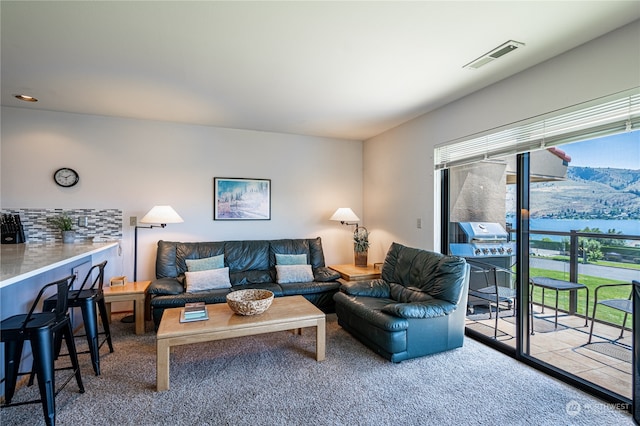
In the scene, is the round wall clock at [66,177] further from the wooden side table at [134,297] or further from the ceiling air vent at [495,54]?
the ceiling air vent at [495,54]

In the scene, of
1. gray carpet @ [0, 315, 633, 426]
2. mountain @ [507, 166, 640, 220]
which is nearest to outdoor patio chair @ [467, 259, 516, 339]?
gray carpet @ [0, 315, 633, 426]

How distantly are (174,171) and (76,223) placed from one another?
1.29m

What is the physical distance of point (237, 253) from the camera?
428 cm

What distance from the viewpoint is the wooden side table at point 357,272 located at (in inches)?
166

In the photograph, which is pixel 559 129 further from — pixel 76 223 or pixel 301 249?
pixel 76 223

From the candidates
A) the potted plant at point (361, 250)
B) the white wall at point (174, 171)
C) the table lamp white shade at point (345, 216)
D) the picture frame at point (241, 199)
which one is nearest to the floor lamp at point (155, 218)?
the white wall at point (174, 171)

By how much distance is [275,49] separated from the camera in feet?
7.79

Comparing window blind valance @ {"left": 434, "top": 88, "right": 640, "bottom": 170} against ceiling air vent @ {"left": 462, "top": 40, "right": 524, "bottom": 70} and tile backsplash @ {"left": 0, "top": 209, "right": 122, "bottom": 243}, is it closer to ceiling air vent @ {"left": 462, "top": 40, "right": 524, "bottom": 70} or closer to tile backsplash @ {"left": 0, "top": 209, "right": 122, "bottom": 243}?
ceiling air vent @ {"left": 462, "top": 40, "right": 524, "bottom": 70}

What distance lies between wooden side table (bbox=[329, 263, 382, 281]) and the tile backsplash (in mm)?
2956

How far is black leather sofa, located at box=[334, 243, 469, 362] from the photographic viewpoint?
2770 mm

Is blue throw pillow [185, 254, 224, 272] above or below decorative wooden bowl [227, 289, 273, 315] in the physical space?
above

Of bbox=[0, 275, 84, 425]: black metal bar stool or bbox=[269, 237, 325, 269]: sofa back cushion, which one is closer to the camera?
bbox=[0, 275, 84, 425]: black metal bar stool

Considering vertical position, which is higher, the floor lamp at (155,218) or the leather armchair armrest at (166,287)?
the floor lamp at (155,218)

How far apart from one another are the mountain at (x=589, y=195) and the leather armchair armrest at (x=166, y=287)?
142 inches
